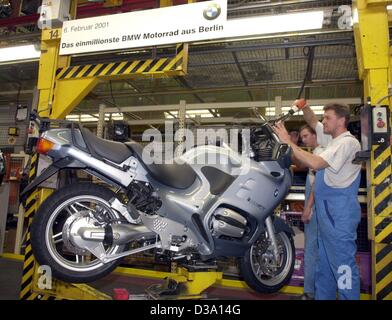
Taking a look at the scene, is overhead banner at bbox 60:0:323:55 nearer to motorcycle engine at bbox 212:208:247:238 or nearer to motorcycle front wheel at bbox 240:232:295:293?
motorcycle engine at bbox 212:208:247:238

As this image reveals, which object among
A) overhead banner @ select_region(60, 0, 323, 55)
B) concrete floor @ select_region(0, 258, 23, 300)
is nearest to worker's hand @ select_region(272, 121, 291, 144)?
overhead banner @ select_region(60, 0, 323, 55)

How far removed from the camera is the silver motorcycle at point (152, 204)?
223 cm

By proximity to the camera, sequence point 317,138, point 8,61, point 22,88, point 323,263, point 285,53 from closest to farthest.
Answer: point 323,263 → point 317,138 → point 8,61 → point 285,53 → point 22,88

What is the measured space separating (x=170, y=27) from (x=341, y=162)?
76.7 inches

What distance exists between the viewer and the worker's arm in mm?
2609

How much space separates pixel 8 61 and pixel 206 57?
9.85ft

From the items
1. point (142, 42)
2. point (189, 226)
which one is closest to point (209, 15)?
point (142, 42)

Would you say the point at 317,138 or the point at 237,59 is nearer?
the point at 317,138

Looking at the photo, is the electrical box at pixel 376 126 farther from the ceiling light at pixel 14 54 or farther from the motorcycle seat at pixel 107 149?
the ceiling light at pixel 14 54

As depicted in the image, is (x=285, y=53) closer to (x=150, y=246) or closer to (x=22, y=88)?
(x=150, y=246)

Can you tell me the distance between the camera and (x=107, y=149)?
230cm

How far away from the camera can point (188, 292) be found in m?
2.66

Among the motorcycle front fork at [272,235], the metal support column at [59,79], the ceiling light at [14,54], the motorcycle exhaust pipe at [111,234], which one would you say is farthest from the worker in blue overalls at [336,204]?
the ceiling light at [14,54]

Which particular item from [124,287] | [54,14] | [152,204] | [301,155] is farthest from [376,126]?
[124,287]
